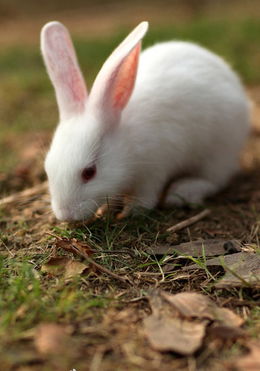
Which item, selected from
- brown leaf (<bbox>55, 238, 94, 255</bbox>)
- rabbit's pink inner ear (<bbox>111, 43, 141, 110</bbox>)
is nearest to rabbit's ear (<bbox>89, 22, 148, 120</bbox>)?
rabbit's pink inner ear (<bbox>111, 43, 141, 110</bbox>)

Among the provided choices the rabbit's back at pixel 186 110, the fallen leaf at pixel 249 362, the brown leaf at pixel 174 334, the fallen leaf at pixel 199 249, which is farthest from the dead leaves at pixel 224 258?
the rabbit's back at pixel 186 110

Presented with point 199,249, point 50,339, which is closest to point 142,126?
point 199,249

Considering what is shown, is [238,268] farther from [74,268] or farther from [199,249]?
[74,268]

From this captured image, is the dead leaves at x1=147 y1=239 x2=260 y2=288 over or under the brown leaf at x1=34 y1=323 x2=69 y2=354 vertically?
under

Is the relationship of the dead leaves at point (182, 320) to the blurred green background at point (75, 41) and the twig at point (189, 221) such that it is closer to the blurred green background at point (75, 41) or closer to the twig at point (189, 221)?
the twig at point (189, 221)

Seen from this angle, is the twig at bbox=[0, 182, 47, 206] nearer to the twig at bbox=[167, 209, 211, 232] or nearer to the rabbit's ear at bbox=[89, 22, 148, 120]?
the rabbit's ear at bbox=[89, 22, 148, 120]

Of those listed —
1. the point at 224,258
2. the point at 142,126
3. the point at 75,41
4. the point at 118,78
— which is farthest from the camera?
the point at 75,41

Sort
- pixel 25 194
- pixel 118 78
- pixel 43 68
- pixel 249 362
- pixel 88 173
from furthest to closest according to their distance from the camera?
1. pixel 43 68
2. pixel 25 194
3. pixel 118 78
4. pixel 88 173
5. pixel 249 362
